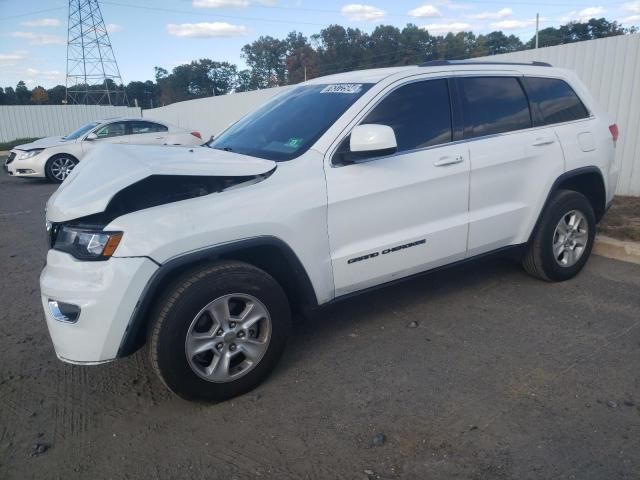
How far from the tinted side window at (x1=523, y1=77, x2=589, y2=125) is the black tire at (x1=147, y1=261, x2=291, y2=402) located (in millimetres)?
2808

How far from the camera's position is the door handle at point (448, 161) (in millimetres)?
3707

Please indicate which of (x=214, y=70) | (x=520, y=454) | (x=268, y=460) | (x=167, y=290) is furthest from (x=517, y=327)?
(x=214, y=70)

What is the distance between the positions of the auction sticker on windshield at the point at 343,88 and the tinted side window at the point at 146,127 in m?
10.6

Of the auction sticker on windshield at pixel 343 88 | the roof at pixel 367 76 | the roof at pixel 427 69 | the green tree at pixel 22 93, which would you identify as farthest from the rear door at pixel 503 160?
the green tree at pixel 22 93

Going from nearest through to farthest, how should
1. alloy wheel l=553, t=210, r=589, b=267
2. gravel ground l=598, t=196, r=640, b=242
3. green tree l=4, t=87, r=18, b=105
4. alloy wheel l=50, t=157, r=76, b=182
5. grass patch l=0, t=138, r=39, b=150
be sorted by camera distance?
alloy wheel l=553, t=210, r=589, b=267
gravel ground l=598, t=196, r=640, b=242
alloy wheel l=50, t=157, r=76, b=182
grass patch l=0, t=138, r=39, b=150
green tree l=4, t=87, r=18, b=105

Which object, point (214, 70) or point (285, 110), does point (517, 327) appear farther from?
point (214, 70)

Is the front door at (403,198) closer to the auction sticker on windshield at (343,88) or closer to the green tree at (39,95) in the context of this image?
the auction sticker on windshield at (343,88)

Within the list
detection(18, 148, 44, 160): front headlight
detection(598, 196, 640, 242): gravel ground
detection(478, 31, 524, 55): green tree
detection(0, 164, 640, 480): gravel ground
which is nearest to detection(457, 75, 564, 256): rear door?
detection(0, 164, 640, 480): gravel ground

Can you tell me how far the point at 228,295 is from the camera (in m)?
2.95

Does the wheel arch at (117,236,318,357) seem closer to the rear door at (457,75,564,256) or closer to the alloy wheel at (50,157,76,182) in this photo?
the rear door at (457,75,564,256)

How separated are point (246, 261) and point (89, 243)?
0.93 meters

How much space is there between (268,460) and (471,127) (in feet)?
9.13

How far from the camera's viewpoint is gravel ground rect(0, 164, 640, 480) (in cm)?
256

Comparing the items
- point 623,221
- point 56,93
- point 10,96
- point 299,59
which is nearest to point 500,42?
point 299,59
